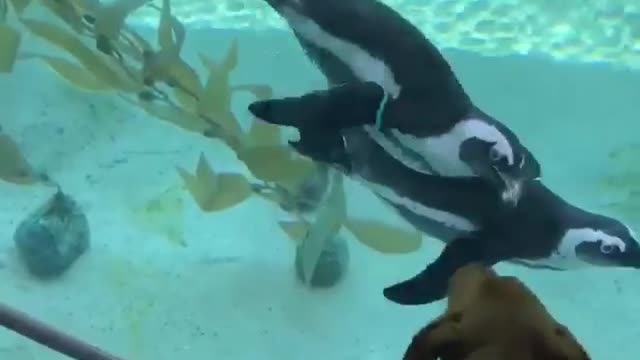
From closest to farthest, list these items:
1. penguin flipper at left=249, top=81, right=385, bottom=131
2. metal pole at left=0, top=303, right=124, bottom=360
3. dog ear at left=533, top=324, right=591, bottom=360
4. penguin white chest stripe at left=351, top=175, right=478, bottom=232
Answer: dog ear at left=533, top=324, right=591, bottom=360 → metal pole at left=0, top=303, right=124, bottom=360 → penguin flipper at left=249, top=81, right=385, bottom=131 → penguin white chest stripe at left=351, top=175, right=478, bottom=232

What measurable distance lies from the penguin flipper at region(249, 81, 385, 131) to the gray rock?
913 millimetres

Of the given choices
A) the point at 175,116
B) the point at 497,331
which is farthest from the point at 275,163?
the point at 497,331

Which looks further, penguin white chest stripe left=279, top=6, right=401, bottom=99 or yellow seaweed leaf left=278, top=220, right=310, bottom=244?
yellow seaweed leaf left=278, top=220, right=310, bottom=244

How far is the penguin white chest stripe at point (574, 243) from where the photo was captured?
3.15 ft

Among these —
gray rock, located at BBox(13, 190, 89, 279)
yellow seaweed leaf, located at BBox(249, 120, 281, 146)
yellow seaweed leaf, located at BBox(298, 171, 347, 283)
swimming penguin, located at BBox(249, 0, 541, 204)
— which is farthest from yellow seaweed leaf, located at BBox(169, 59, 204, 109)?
swimming penguin, located at BBox(249, 0, 541, 204)

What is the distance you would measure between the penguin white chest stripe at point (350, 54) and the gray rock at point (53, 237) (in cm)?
94

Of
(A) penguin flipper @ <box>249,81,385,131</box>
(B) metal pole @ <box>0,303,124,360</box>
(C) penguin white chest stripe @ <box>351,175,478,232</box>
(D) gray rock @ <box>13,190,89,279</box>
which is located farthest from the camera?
(D) gray rock @ <box>13,190,89,279</box>

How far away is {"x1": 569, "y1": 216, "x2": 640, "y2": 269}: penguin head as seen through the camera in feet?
3.16

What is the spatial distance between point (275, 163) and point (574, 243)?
22.7 inches

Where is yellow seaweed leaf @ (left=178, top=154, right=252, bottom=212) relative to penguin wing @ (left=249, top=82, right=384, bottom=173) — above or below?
below

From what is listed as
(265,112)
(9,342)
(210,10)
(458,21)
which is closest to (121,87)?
(9,342)

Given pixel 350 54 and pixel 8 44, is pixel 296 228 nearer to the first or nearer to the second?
pixel 8 44

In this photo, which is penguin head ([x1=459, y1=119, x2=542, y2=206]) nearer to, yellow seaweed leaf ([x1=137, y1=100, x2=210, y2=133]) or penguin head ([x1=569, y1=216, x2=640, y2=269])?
penguin head ([x1=569, y1=216, x2=640, y2=269])

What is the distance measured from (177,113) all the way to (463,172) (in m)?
0.64
